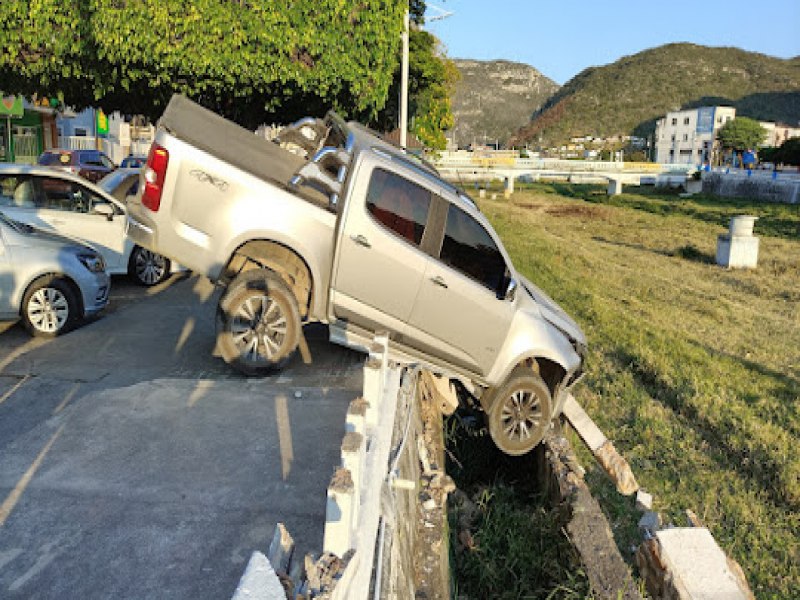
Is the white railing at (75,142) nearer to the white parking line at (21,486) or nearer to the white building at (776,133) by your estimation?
the white parking line at (21,486)

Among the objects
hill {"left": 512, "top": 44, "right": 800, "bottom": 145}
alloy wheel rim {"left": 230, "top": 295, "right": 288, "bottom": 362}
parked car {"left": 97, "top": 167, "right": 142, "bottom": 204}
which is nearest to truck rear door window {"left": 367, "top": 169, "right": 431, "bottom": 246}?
alloy wheel rim {"left": 230, "top": 295, "right": 288, "bottom": 362}

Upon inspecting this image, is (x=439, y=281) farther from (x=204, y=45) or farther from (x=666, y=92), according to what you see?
(x=666, y=92)

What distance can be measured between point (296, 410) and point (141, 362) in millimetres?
2326

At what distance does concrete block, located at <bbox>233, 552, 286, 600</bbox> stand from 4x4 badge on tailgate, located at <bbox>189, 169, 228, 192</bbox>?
512 centimetres

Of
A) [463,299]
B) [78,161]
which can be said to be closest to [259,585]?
[463,299]

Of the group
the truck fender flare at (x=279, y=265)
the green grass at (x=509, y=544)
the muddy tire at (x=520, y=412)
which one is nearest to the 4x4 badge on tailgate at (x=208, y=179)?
the truck fender flare at (x=279, y=265)

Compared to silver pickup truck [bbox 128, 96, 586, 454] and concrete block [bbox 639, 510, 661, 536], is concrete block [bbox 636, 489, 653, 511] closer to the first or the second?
concrete block [bbox 639, 510, 661, 536]

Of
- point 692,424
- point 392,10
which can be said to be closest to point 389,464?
point 692,424

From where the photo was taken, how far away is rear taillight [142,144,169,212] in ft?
21.4

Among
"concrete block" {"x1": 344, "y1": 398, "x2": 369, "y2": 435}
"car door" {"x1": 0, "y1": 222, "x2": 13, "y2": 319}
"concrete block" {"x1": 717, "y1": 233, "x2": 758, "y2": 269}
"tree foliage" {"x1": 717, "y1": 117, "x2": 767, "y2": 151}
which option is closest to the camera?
"concrete block" {"x1": 344, "y1": 398, "x2": 369, "y2": 435}

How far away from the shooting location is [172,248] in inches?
262

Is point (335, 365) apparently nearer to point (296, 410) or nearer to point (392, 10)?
point (296, 410)

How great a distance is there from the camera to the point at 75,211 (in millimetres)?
10984

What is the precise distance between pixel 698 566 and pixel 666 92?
187586 mm
